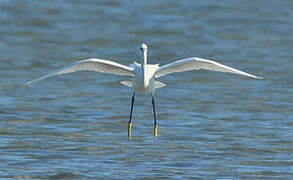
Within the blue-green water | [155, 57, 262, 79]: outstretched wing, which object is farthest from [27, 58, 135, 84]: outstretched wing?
the blue-green water

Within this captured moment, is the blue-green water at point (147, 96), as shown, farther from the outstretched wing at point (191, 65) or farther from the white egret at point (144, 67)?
the outstretched wing at point (191, 65)

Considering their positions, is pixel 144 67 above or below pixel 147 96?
above

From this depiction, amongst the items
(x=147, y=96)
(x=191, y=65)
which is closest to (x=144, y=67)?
(x=191, y=65)

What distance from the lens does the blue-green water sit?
12258 millimetres

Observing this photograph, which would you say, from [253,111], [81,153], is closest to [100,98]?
[253,111]

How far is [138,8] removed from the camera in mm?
28422

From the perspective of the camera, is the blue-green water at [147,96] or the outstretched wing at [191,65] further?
the blue-green water at [147,96]

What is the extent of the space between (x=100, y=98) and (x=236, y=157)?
5.36 m

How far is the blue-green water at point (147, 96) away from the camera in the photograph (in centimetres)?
1226

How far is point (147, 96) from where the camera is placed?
683 inches

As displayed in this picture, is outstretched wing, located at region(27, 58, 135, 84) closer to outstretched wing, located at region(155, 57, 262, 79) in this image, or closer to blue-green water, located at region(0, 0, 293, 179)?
outstretched wing, located at region(155, 57, 262, 79)

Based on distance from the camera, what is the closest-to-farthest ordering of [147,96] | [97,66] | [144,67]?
[144,67]
[97,66]
[147,96]

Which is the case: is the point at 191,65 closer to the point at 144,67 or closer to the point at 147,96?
the point at 144,67

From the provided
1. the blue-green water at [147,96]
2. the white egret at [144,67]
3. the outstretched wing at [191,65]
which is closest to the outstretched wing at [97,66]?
the white egret at [144,67]
